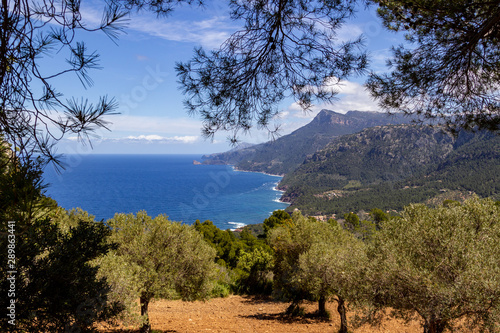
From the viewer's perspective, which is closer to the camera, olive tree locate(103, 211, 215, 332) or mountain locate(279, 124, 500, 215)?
olive tree locate(103, 211, 215, 332)

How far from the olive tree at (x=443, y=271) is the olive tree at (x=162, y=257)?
279 inches

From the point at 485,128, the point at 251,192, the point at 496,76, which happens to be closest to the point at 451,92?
the point at 496,76

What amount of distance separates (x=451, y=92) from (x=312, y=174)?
17780cm

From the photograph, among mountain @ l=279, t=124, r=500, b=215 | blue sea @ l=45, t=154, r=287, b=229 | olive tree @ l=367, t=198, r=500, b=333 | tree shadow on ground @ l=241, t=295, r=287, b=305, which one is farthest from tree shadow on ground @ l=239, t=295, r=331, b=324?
mountain @ l=279, t=124, r=500, b=215

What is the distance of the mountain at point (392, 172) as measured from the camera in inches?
3971

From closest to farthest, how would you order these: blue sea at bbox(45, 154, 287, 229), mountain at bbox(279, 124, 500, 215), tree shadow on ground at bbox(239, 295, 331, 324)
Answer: tree shadow on ground at bbox(239, 295, 331, 324) → blue sea at bbox(45, 154, 287, 229) → mountain at bbox(279, 124, 500, 215)

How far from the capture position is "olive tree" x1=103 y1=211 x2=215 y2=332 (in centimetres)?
952

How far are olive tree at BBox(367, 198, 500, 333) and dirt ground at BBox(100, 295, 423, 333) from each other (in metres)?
3.69

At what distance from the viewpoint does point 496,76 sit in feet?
16.5

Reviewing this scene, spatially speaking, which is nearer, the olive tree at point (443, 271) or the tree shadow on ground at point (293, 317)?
the olive tree at point (443, 271)

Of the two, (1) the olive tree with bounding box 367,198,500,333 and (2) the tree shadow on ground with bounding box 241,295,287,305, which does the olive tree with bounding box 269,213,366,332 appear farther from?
(2) the tree shadow on ground with bounding box 241,295,287,305

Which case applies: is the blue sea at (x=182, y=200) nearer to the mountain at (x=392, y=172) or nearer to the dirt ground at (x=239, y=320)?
the mountain at (x=392, y=172)

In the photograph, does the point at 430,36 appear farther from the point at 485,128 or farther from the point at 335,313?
the point at 335,313

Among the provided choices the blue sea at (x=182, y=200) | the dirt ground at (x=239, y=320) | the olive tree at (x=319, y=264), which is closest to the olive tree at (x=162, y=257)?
the dirt ground at (x=239, y=320)
